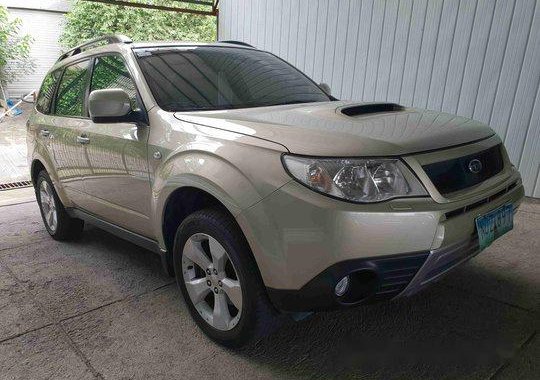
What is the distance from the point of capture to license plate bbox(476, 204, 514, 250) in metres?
1.80

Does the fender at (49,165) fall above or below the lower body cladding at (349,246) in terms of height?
below

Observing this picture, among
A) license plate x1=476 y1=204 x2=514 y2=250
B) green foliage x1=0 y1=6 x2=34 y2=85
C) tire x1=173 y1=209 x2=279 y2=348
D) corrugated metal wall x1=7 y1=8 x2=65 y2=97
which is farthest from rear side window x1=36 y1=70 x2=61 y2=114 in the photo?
corrugated metal wall x1=7 y1=8 x2=65 y2=97

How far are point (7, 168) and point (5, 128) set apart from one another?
134 inches

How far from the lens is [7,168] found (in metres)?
7.30

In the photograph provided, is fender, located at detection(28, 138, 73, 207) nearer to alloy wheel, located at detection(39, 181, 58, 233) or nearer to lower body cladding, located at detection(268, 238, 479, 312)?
alloy wheel, located at detection(39, 181, 58, 233)

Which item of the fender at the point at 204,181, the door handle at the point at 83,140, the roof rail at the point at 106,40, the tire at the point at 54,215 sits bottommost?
the tire at the point at 54,215

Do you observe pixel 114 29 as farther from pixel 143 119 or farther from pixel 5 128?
pixel 143 119

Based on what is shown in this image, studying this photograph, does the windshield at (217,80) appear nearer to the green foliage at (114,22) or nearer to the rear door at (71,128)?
the rear door at (71,128)

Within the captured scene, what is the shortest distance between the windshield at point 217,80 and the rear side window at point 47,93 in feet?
4.48

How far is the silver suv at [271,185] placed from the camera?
159 centimetres

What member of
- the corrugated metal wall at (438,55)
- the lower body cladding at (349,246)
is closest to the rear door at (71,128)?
the lower body cladding at (349,246)

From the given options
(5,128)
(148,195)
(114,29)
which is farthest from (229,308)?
(114,29)

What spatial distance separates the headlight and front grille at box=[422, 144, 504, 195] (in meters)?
0.12

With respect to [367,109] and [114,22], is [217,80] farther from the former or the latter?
[114,22]
